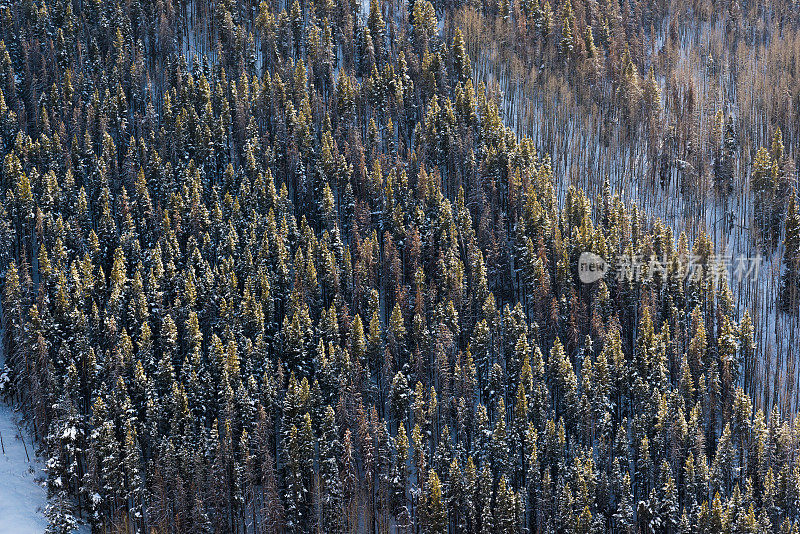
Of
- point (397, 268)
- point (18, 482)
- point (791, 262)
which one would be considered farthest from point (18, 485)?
point (791, 262)

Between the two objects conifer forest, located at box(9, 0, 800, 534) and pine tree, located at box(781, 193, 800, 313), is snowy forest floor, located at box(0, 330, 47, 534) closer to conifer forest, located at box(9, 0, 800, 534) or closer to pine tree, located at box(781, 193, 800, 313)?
conifer forest, located at box(9, 0, 800, 534)

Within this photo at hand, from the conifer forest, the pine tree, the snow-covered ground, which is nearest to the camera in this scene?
the snow-covered ground

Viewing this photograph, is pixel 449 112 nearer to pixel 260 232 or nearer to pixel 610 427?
pixel 260 232

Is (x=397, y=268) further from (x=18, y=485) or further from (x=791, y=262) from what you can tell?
(x=791, y=262)

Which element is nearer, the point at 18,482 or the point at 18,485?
the point at 18,485

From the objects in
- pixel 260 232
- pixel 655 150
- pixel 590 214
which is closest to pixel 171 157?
pixel 260 232

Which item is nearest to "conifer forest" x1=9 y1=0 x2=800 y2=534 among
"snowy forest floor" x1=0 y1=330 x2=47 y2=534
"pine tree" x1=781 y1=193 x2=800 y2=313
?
"pine tree" x1=781 y1=193 x2=800 y2=313
